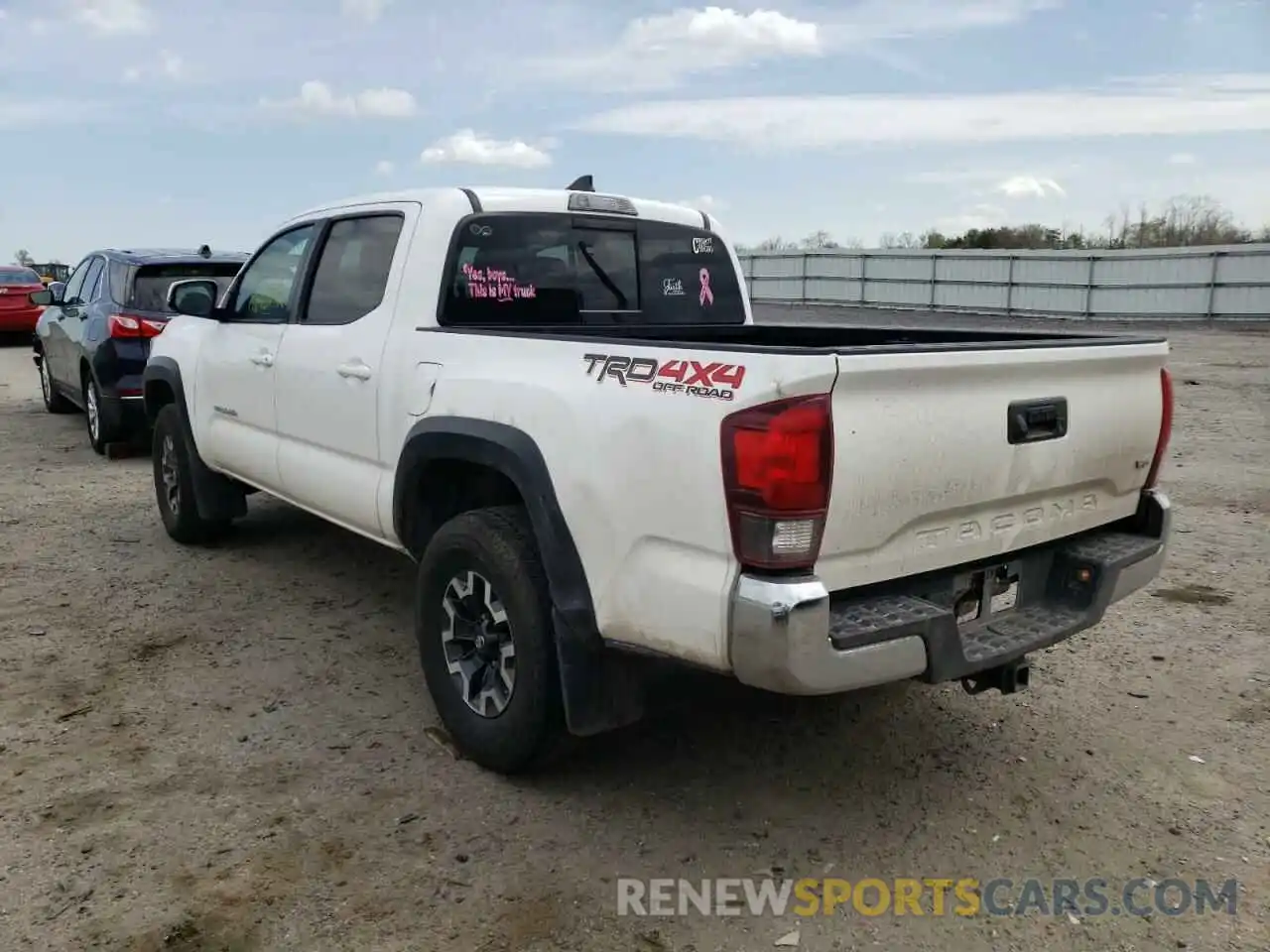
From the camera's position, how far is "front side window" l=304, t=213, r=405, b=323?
426 centimetres

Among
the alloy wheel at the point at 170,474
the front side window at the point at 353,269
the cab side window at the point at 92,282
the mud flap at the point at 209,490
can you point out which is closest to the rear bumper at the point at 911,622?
the front side window at the point at 353,269

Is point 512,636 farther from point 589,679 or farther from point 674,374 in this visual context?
point 674,374

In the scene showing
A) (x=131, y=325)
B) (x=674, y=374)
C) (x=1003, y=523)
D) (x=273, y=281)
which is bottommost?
(x=1003, y=523)

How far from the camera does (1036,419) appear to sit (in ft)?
10.3

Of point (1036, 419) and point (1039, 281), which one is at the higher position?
point (1036, 419)

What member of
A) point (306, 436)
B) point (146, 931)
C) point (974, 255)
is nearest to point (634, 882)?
point (146, 931)

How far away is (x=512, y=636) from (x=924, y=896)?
1.44 metres

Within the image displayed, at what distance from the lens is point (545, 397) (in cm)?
323

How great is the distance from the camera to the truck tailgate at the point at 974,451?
2730 millimetres

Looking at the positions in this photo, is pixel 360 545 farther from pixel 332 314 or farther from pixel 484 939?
pixel 484 939

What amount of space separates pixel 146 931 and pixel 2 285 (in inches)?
816

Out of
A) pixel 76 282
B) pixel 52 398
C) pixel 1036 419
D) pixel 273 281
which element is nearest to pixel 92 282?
pixel 76 282

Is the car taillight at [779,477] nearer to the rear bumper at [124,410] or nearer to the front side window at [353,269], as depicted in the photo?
the front side window at [353,269]

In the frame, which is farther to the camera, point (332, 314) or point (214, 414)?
point (214, 414)
